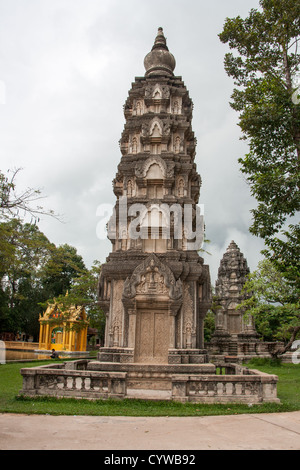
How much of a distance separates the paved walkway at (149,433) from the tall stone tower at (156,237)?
208 inches

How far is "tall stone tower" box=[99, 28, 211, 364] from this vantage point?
48.8 ft

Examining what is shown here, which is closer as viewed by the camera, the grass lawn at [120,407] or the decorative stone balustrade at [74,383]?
the grass lawn at [120,407]

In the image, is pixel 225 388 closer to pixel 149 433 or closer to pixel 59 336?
pixel 149 433

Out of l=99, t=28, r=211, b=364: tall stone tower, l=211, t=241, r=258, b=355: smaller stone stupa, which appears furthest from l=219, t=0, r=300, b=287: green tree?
l=211, t=241, r=258, b=355: smaller stone stupa

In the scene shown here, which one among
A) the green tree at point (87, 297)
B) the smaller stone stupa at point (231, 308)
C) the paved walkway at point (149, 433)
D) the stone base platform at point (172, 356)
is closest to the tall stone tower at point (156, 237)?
the stone base platform at point (172, 356)

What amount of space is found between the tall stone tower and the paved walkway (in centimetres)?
529

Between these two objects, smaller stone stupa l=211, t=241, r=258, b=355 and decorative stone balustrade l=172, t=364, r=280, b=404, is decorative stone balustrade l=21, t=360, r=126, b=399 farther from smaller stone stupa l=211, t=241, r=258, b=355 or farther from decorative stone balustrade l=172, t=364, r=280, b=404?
smaller stone stupa l=211, t=241, r=258, b=355

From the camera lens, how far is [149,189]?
17.4 metres

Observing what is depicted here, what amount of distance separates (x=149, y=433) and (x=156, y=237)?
30.9 feet

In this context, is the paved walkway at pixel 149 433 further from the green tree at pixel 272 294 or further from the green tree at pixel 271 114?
the green tree at pixel 272 294

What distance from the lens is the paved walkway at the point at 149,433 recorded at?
22.4 ft

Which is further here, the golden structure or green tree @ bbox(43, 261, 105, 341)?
the golden structure

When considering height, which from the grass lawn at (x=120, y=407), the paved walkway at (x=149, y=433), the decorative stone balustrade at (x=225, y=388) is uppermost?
the decorative stone balustrade at (x=225, y=388)

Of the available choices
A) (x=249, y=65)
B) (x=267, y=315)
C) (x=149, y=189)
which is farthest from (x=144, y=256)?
(x=267, y=315)
